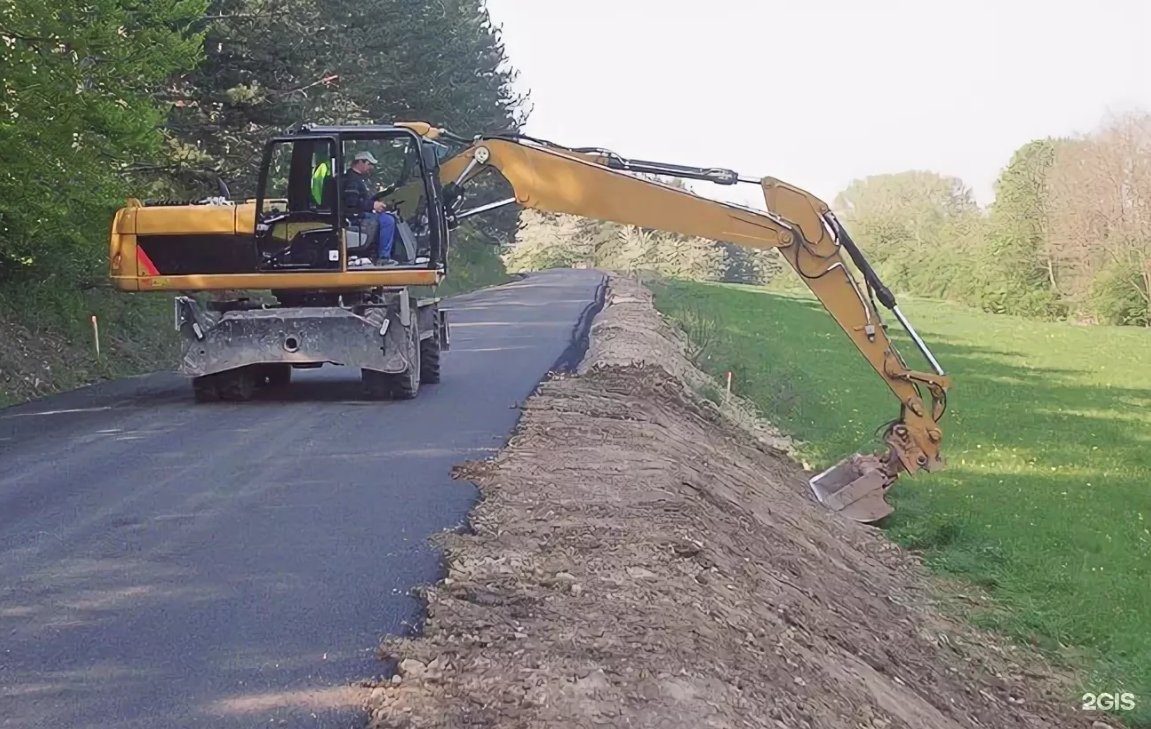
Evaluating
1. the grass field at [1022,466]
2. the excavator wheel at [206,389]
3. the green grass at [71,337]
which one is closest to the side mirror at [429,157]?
the excavator wheel at [206,389]

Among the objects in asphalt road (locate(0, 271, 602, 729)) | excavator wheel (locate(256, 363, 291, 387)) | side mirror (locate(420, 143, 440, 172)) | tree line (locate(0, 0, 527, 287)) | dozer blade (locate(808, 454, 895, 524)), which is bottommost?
dozer blade (locate(808, 454, 895, 524))

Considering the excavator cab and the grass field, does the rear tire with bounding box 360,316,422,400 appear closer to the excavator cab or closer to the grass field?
the excavator cab

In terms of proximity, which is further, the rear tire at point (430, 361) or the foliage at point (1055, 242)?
the foliage at point (1055, 242)

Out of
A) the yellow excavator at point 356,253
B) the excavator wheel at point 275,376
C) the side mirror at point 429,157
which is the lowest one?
the excavator wheel at point 275,376

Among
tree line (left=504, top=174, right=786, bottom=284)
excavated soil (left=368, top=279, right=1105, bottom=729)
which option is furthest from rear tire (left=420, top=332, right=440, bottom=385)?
tree line (left=504, top=174, right=786, bottom=284)

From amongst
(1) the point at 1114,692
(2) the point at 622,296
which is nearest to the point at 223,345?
(1) the point at 1114,692

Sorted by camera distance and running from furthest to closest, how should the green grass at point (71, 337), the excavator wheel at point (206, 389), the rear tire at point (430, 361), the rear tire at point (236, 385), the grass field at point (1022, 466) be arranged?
the green grass at point (71, 337) < the rear tire at point (430, 361) < the rear tire at point (236, 385) < the excavator wheel at point (206, 389) < the grass field at point (1022, 466)

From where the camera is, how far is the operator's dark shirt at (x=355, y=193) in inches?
551

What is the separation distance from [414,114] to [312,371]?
19.0m

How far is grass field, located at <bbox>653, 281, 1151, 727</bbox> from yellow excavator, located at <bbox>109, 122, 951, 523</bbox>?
54.6 inches

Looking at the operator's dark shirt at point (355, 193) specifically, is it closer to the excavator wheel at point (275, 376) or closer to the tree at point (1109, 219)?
the excavator wheel at point (275, 376)

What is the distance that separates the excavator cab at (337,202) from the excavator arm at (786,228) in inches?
71.8

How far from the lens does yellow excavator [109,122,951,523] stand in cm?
1273

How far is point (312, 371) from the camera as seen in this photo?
1797 cm
